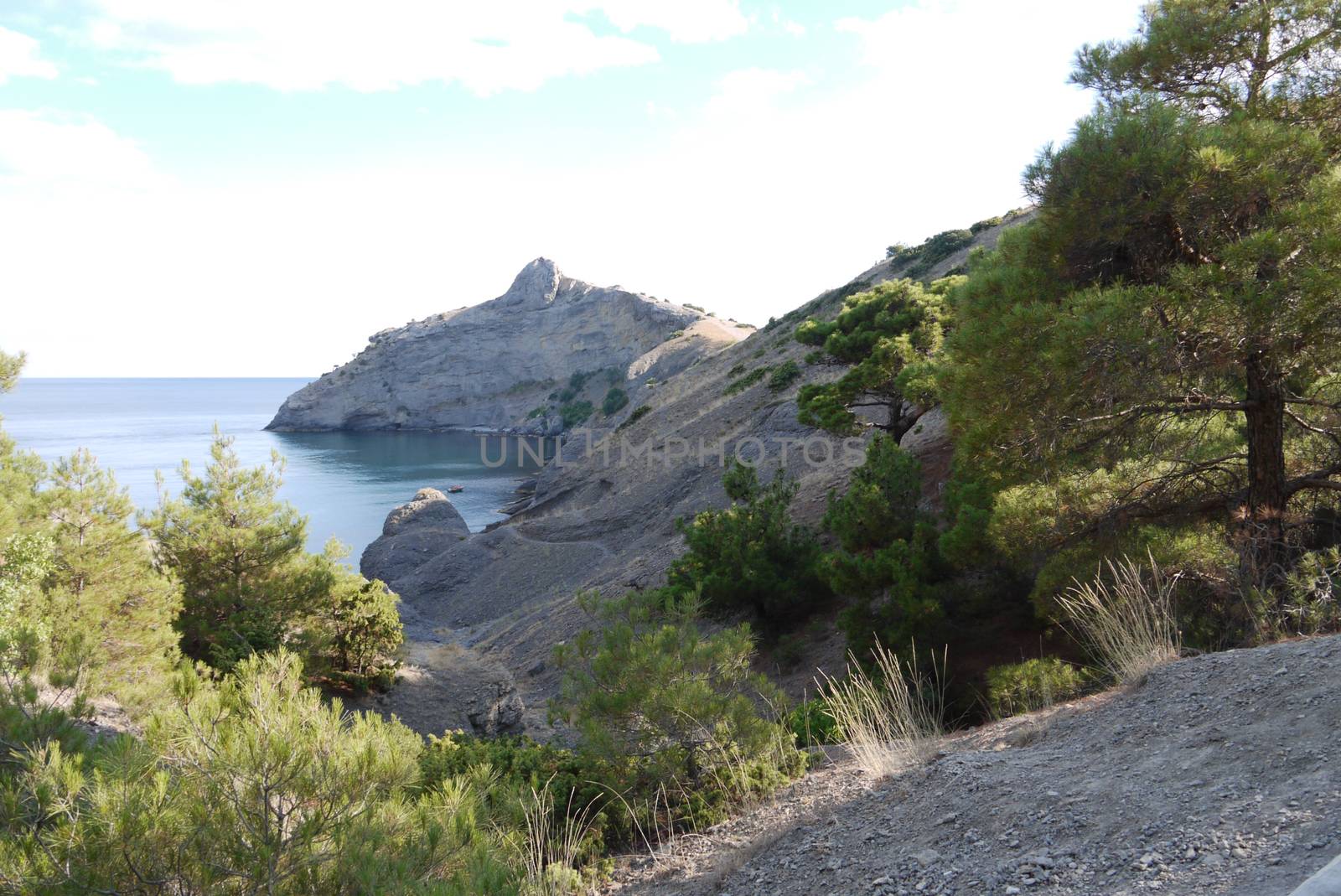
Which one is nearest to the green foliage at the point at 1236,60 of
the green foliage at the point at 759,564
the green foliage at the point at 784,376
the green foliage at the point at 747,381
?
the green foliage at the point at 759,564

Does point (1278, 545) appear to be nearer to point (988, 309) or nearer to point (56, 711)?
point (988, 309)

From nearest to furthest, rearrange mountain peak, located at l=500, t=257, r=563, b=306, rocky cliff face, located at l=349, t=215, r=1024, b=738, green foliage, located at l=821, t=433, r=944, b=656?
green foliage, located at l=821, t=433, r=944, b=656 < rocky cliff face, located at l=349, t=215, r=1024, b=738 < mountain peak, located at l=500, t=257, r=563, b=306

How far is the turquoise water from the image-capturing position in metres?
54.3

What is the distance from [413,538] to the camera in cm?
3472

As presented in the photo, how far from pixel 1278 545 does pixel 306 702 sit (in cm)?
846

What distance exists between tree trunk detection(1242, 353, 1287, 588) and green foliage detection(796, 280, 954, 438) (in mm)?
9183

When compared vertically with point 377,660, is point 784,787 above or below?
above

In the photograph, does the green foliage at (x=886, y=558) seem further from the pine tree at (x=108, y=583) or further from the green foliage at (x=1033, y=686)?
the pine tree at (x=108, y=583)

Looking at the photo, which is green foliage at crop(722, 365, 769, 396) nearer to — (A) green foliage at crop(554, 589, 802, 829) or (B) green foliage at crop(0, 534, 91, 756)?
(B) green foliage at crop(0, 534, 91, 756)

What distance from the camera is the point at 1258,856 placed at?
350 cm

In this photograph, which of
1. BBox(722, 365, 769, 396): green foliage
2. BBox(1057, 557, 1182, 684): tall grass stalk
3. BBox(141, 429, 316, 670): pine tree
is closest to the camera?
BBox(1057, 557, 1182, 684): tall grass stalk

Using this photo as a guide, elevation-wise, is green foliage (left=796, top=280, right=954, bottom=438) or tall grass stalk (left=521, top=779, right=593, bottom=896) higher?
green foliage (left=796, top=280, right=954, bottom=438)

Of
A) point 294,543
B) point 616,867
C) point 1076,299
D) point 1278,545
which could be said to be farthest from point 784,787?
point 294,543

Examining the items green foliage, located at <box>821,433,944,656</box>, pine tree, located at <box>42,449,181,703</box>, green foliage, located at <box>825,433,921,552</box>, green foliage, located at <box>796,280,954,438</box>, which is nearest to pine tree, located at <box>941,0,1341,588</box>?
green foliage, located at <box>821,433,944,656</box>
